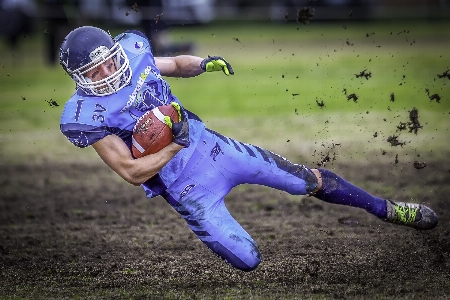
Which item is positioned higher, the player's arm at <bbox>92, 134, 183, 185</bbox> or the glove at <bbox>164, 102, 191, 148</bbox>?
the glove at <bbox>164, 102, 191, 148</bbox>

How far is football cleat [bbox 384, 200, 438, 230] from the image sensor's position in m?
4.78

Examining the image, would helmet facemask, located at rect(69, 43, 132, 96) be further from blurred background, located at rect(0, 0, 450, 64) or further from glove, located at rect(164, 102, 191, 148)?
blurred background, located at rect(0, 0, 450, 64)

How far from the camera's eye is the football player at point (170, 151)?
4.09m

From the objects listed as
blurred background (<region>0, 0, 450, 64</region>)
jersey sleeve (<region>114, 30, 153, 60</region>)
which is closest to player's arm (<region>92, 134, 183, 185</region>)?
jersey sleeve (<region>114, 30, 153, 60</region>)

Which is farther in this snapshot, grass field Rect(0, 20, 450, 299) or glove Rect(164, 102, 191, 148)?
grass field Rect(0, 20, 450, 299)

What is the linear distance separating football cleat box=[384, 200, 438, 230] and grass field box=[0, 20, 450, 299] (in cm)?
24

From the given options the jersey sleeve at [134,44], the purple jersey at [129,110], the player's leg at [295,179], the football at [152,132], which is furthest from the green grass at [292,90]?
the player's leg at [295,179]

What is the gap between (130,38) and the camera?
15.2 feet

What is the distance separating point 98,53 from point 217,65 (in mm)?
923

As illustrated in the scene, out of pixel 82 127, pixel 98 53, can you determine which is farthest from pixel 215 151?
pixel 98 53

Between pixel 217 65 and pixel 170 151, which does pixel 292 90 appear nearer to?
pixel 217 65

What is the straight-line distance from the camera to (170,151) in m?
4.11

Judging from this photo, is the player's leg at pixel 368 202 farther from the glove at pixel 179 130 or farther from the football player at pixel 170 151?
the glove at pixel 179 130

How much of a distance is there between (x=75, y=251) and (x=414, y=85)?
31.5 feet
